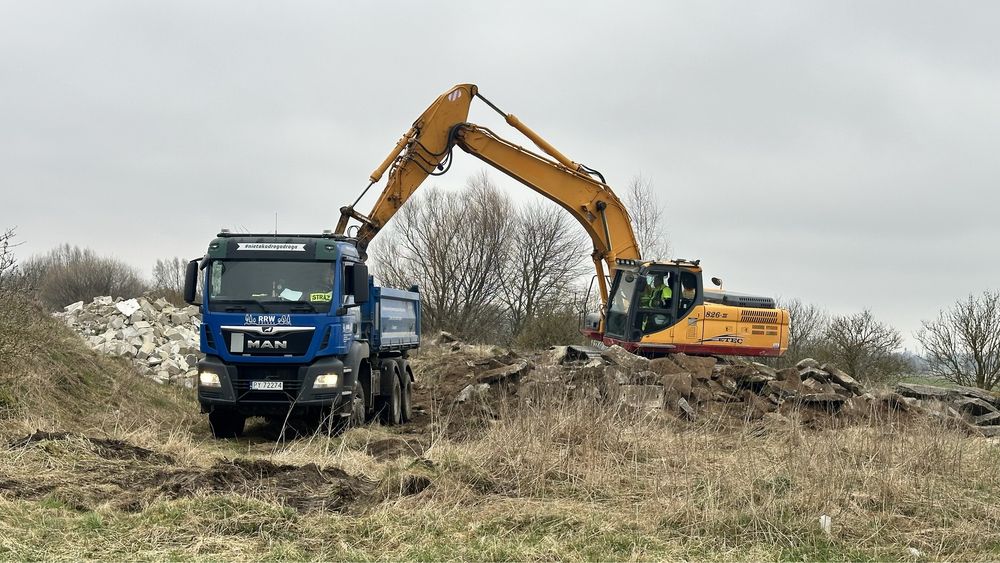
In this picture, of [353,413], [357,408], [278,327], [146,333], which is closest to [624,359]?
[357,408]

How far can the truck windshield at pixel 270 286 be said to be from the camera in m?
12.1

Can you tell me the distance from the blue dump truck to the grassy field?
1521 millimetres

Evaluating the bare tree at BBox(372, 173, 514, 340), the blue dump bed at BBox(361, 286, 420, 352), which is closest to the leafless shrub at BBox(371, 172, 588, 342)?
the bare tree at BBox(372, 173, 514, 340)

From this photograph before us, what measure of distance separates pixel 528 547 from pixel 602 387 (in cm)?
714

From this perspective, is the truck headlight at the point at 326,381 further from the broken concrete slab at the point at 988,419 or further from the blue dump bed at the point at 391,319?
the broken concrete slab at the point at 988,419

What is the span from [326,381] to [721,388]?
7.20 m

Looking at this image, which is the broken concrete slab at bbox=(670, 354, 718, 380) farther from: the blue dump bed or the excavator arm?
the blue dump bed

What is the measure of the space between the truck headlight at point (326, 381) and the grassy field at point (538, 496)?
1.49 m

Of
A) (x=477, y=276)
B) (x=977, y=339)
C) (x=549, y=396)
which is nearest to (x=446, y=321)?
(x=477, y=276)

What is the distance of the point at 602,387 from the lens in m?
13.3

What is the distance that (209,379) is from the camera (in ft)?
39.4

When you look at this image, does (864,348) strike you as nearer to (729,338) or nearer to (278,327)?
(729,338)

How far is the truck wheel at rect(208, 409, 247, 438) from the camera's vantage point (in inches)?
507

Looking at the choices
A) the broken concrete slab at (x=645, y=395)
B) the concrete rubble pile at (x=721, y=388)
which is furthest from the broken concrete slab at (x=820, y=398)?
the broken concrete slab at (x=645, y=395)
